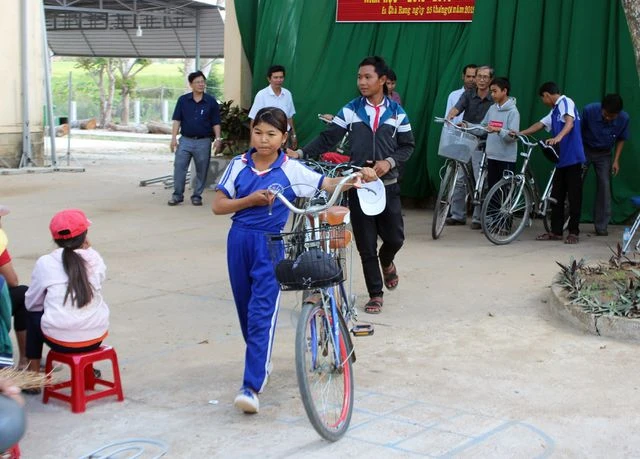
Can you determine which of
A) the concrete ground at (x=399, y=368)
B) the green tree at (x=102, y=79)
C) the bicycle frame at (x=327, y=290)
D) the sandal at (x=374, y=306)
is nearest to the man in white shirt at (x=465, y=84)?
the concrete ground at (x=399, y=368)

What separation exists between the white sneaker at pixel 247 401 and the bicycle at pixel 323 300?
361 mm

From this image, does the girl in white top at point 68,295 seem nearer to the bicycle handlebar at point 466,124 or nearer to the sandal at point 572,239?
the bicycle handlebar at point 466,124

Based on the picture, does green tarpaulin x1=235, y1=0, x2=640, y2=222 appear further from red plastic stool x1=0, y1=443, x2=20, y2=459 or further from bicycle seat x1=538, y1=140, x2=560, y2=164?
red plastic stool x1=0, y1=443, x2=20, y2=459

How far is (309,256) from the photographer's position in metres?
4.55

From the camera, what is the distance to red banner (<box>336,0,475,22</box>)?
11719 mm

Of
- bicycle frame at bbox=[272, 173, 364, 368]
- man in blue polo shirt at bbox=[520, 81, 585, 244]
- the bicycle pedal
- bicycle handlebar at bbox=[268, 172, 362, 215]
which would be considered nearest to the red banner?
man in blue polo shirt at bbox=[520, 81, 585, 244]

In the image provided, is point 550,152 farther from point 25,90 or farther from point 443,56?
point 25,90

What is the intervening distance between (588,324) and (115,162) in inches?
542

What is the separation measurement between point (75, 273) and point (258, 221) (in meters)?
0.98

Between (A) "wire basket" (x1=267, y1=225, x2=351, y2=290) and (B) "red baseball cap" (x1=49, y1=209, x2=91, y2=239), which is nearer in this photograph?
(A) "wire basket" (x1=267, y1=225, x2=351, y2=290)

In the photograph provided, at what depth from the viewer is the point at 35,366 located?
5160mm

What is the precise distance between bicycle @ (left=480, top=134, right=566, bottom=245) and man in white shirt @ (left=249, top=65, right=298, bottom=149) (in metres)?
3.25

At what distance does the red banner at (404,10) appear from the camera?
11719 millimetres

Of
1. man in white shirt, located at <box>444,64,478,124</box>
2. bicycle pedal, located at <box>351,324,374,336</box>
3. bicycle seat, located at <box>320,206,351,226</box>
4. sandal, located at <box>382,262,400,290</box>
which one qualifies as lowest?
sandal, located at <box>382,262,400,290</box>
